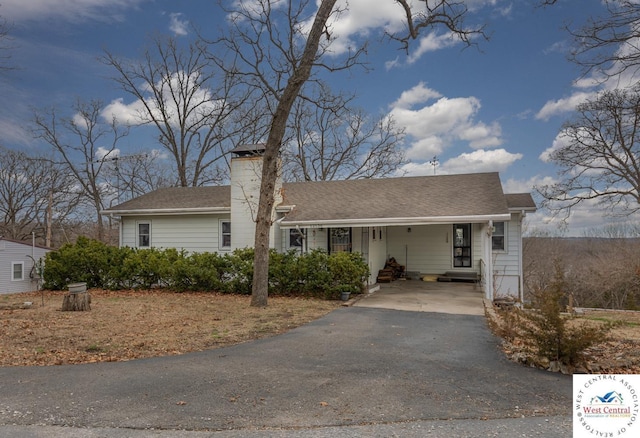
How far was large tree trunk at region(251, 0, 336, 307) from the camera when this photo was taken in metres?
11.2

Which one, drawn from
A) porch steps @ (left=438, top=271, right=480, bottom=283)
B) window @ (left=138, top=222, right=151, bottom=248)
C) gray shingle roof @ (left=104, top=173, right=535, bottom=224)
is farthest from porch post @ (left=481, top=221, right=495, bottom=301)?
window @ (left=138, top=222, right=151, bottom=248)

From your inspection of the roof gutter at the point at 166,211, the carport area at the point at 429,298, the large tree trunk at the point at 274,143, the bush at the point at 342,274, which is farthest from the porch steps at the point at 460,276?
the roof gutter at the point at 166,211

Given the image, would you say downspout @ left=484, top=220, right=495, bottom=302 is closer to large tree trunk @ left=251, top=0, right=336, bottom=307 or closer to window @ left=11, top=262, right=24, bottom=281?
large tree trunk @ left=251, top=0, right=336, bottom=307

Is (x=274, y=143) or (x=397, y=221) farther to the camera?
(x=397, y=221)

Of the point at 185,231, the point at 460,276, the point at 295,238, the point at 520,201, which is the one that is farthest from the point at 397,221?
the point at 185,231

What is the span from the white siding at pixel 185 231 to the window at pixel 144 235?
16 centimetres

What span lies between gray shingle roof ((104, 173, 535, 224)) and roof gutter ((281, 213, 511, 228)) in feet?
0.44

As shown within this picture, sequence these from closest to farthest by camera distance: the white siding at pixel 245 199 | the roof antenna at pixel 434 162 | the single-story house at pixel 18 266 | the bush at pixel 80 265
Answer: the bush at pixel 80 265
the white siding at pixel 245 199
the single-story house at pixel 18 266
the roof antenna at pixel 434 162

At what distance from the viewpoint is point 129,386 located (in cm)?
504

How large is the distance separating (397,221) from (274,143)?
4.38 m

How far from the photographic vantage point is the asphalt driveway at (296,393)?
396 centimetres

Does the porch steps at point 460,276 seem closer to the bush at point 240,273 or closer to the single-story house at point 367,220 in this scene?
the single-story house at point 367,220

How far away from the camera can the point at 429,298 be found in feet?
40.8

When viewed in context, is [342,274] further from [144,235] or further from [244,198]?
[144,235]
